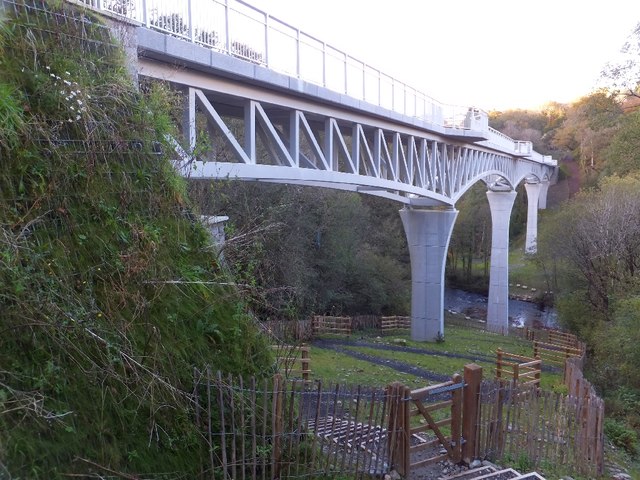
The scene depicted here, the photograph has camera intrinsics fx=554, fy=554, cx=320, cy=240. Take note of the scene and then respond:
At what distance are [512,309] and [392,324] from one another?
18210mm

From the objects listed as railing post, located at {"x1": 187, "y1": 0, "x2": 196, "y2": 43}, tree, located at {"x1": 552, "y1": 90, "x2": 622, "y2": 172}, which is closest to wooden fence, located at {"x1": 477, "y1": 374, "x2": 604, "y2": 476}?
railing post, located at {"x1": 187, "y1": 0, "x2": 196, "y2": 43}

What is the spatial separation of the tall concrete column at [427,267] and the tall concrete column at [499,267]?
10355 mm

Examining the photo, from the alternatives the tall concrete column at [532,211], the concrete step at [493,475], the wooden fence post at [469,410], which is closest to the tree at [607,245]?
the wooden fence post at [469,410]

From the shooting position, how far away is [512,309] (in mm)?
41969

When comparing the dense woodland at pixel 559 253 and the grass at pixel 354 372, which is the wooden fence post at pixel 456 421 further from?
the grass at pixel 354 372

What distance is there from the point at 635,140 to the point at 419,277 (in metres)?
9.47

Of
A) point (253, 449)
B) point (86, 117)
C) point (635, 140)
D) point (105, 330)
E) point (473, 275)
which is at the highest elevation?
point (635, 140)

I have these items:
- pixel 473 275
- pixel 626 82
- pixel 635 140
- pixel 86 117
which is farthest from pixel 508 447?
pixel 473 275

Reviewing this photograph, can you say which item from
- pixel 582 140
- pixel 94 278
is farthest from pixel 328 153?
pixel 582 140

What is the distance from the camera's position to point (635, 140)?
18.8m

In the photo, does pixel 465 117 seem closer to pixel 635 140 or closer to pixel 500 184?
pixel 635 140

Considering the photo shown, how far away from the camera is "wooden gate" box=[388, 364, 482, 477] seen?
6302 millimetres

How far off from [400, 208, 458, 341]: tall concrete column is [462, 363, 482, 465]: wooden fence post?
16.3 meters

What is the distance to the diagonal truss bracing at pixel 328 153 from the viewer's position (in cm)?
964
